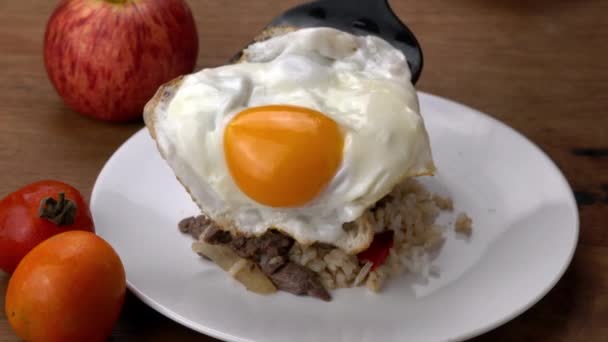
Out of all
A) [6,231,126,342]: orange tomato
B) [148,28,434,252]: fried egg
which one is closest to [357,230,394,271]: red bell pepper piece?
[148,28,434,252]: fried egg

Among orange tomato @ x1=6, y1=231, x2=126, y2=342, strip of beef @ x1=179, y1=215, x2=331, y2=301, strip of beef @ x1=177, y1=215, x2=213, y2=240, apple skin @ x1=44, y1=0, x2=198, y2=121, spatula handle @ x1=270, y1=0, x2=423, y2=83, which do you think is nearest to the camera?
orange tomato @ x1=6, y1=231, x2=126, y2=342

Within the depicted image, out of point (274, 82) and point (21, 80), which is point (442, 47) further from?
point (21, 80)

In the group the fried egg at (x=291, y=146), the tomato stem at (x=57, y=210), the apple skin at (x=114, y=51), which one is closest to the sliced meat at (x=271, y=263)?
the fried egg at (x=291, y=146)

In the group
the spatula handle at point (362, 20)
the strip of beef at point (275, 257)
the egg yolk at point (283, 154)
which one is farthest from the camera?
the spatula handle at point (362, 20)

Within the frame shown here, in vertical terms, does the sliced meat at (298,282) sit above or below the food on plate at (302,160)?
below

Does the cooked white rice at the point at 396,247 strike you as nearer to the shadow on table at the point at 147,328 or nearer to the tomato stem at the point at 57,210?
the shadow on table at the point at 147,328

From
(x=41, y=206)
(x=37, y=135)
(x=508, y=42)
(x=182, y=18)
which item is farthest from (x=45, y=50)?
(x=508, y=42)

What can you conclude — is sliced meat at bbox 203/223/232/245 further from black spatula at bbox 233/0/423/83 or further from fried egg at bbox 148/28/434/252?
black spatula at bbox 233/0/423/83
